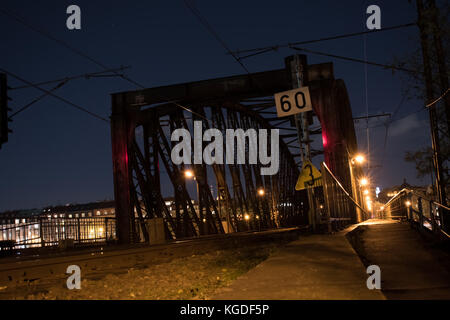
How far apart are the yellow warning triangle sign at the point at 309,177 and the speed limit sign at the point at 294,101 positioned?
1494mm

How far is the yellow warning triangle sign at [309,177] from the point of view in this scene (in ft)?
38.7

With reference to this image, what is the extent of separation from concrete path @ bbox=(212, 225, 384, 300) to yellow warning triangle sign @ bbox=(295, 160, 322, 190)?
415cm

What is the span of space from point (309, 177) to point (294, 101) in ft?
7.03

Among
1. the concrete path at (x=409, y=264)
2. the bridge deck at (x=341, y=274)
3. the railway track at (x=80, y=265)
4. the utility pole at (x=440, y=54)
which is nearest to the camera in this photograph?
the bridge deck at (x=341, y=274)

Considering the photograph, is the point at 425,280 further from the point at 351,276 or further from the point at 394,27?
the point at 394,27

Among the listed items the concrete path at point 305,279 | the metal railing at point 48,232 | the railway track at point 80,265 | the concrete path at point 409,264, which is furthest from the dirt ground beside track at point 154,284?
the metal railing at point 48,232

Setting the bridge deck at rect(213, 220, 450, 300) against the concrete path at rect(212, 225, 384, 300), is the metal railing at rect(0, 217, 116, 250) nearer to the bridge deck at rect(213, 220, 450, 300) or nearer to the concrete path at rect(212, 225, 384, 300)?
the bridge deck at rect(213, 220, 450, 300)

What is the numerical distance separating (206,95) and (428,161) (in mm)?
10938

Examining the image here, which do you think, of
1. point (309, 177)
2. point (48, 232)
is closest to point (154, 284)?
point (309, 177)

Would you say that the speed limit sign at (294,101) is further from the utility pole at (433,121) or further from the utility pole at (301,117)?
the utility pole at (433,121)

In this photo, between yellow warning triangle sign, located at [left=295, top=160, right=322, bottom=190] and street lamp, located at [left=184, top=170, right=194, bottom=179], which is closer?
yellow warning triangle sign, located at [left=295, top=160, right=322, bottom=190]

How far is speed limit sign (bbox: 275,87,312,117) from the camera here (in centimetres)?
1184

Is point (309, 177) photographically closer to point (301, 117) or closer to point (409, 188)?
point (301, 117)

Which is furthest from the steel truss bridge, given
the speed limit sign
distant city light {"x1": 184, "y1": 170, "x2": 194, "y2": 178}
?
the speed limit sign
